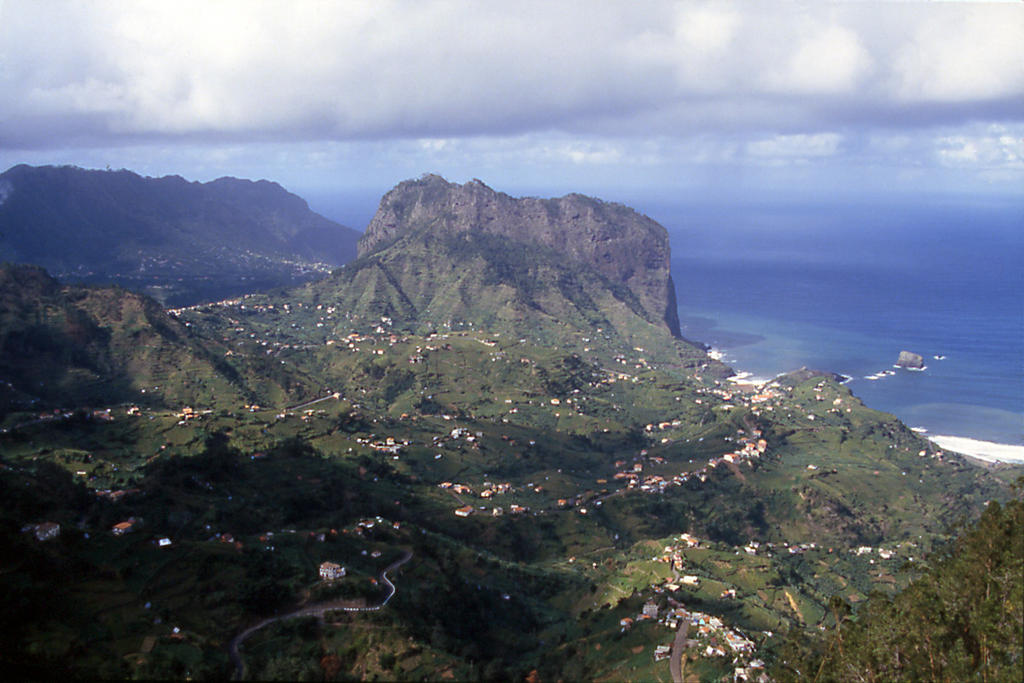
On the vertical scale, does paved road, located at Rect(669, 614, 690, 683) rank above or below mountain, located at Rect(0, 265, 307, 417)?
below

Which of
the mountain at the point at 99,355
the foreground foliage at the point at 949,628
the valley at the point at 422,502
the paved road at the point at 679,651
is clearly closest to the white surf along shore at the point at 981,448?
the valley at the point at 422,502

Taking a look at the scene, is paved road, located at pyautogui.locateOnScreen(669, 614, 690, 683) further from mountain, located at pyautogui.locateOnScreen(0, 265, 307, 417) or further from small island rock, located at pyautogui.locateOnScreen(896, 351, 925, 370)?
small island rock, located at pyautogui.locateOnScreen(896, 351, 925, 370)

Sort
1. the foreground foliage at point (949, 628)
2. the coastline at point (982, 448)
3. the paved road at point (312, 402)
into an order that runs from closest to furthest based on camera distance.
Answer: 1. the foreground foliage at point (949, 628)
2. the paved road at point (312, 402)
3. the coastline at point (982, 448)

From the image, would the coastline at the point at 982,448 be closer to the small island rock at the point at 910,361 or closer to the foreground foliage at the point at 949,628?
the small island rock at the point at 910,361

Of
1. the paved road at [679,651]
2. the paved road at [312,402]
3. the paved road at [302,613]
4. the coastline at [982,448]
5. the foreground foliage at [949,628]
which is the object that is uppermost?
the foreground foliage at [949,628]

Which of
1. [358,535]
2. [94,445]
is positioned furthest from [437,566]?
[94,445]

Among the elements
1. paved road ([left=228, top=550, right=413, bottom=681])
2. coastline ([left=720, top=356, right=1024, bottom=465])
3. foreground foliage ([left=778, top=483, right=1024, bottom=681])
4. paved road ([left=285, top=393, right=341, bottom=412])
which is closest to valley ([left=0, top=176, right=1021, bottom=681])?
paved road ([left=228, top=550, right=413, bottom=681])
